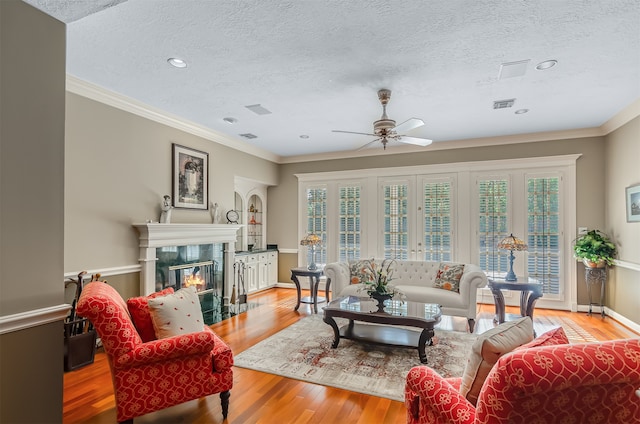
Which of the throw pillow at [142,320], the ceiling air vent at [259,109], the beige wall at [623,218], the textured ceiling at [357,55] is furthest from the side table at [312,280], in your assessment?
the beige wall at [623,218]

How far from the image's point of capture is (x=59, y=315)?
2023mm

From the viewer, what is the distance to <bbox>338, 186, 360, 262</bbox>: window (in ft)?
22.6

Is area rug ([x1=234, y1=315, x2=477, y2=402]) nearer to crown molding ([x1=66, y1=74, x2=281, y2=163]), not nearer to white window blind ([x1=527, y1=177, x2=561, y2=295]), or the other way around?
white window blind ([x1=527, y1=177, x2=561, y2=295])

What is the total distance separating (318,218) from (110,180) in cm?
416

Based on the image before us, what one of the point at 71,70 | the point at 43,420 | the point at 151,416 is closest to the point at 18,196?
the point at 43,420

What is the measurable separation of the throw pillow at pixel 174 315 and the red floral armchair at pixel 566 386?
6.67ft

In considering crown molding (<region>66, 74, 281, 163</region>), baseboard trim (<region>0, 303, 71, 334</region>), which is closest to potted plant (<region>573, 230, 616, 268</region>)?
crown molding (<region>66, 74, 281, 163</region>)

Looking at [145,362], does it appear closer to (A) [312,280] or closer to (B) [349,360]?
(B) [349,360]

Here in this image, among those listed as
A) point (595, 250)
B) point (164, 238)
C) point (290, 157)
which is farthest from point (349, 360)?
point (290, 157)

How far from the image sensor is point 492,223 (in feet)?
19.3

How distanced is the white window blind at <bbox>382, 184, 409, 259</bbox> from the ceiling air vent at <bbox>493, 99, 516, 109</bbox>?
7.91 ft

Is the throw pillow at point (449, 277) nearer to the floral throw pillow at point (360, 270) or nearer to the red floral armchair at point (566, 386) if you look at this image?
the floral throw pillow at point (360, 270)

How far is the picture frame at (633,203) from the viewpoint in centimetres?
425

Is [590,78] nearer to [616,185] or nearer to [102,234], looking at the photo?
[616,185]
